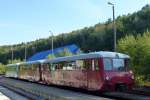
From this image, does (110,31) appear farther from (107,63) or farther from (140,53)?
(107,63)

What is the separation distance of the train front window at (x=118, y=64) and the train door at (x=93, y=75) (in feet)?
3.59

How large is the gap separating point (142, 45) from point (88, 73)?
6708mm

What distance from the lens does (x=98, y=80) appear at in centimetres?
2750

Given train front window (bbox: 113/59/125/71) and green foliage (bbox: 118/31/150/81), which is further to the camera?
green foliage (bbox: 118/31/150/81)

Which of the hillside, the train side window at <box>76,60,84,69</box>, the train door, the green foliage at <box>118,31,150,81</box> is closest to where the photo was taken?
the train door

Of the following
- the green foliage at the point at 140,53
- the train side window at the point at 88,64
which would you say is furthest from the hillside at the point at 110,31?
the train side window at the point at 88,64

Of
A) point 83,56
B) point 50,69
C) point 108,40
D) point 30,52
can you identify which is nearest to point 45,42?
point 30,52

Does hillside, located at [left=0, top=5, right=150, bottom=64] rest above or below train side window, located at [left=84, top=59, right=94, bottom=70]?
above

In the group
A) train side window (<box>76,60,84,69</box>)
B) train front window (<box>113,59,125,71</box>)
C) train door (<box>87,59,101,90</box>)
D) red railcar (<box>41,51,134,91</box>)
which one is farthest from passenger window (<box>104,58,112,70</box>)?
train side window (<box>76,60,84,69</box>)

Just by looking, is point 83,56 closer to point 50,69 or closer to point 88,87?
point 88,87

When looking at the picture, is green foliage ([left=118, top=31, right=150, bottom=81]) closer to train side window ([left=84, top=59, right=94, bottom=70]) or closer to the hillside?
train side window ([left=84, top=59, right=94, bottom=70])

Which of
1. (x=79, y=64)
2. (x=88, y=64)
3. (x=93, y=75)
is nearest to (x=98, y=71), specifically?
(x=93, y=75)

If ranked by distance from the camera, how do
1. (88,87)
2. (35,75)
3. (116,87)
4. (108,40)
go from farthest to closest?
(108,40) → (35,75) → (88,87) → (116,87)

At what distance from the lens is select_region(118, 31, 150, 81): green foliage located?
3344 centimetres
